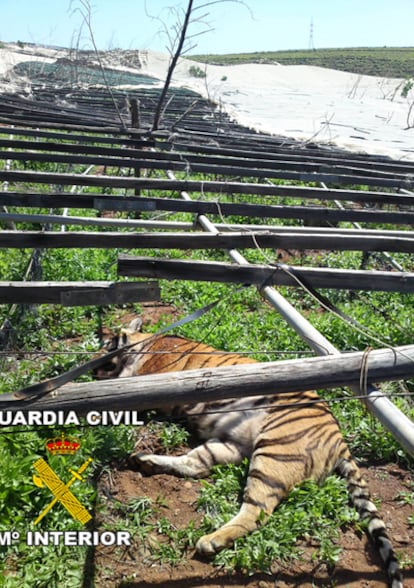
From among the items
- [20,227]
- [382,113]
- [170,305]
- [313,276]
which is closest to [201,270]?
[313,276]

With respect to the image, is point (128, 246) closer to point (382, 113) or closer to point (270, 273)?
point (270, 273)

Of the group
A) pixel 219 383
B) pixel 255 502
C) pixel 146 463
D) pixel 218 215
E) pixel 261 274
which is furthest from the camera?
pixel 218 215

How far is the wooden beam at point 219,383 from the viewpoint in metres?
1.95

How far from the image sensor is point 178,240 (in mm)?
3438

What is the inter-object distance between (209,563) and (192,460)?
0.83 meters

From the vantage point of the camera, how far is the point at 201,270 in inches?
123

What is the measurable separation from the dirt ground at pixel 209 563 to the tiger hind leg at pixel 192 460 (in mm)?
118

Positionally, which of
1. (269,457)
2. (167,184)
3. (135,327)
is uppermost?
(167,184)

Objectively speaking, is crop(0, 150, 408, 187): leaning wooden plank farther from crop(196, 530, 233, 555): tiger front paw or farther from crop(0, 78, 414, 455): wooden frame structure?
crop(196, 530, 233, 555): tiger front paw

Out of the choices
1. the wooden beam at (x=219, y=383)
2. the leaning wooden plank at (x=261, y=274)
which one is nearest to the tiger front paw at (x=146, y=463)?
the leaning wooden plank at (x=261, y=274)

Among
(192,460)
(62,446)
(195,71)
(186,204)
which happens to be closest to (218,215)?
(186,204)

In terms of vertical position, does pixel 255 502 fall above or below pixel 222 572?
above

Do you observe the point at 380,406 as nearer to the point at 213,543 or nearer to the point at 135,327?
the point at 213,543

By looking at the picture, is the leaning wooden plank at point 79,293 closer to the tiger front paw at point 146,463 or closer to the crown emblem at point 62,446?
the crown emblem at point 62,446
